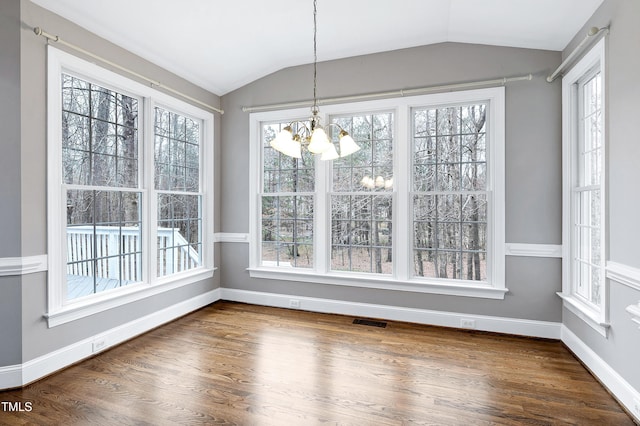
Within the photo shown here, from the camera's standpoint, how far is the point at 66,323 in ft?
8.72

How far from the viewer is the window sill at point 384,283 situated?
11.3ft

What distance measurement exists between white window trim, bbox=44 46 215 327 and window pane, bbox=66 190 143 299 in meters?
0.09

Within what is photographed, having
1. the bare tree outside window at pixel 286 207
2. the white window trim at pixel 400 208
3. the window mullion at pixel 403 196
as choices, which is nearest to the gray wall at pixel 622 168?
the white window trim at pixel 400 208

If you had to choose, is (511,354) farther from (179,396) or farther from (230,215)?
(230,215)

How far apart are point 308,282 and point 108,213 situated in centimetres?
225

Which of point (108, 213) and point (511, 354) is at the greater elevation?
point (108, 213)

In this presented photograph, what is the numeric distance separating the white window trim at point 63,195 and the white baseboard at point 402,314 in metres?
0.90

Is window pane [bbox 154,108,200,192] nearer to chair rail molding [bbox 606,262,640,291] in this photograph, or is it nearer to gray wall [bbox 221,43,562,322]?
gray wall [bbox 221,43,562,322]

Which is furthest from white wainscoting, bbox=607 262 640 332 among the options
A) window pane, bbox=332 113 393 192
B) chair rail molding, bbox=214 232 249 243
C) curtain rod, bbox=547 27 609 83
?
chair rail molding, bbox=214 232 249 243

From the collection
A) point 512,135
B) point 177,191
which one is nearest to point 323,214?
point 177,191

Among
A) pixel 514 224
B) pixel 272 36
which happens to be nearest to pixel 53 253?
pixel 272 36

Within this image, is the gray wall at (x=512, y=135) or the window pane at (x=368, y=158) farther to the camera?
the window pane at (x=368, y=158)

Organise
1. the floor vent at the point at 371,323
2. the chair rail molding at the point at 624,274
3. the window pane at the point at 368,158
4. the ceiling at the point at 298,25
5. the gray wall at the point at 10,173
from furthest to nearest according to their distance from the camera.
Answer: the window pane at the point at 368,158
the floor vent at the point at 371,323
the ceiling at the point at 298,25
the gray wall at the point at 10,173
the chair rail molding at the point at 624,274

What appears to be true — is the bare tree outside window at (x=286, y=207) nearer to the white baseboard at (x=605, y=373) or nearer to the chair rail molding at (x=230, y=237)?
the chair rail molding at (x=230, y=237)
